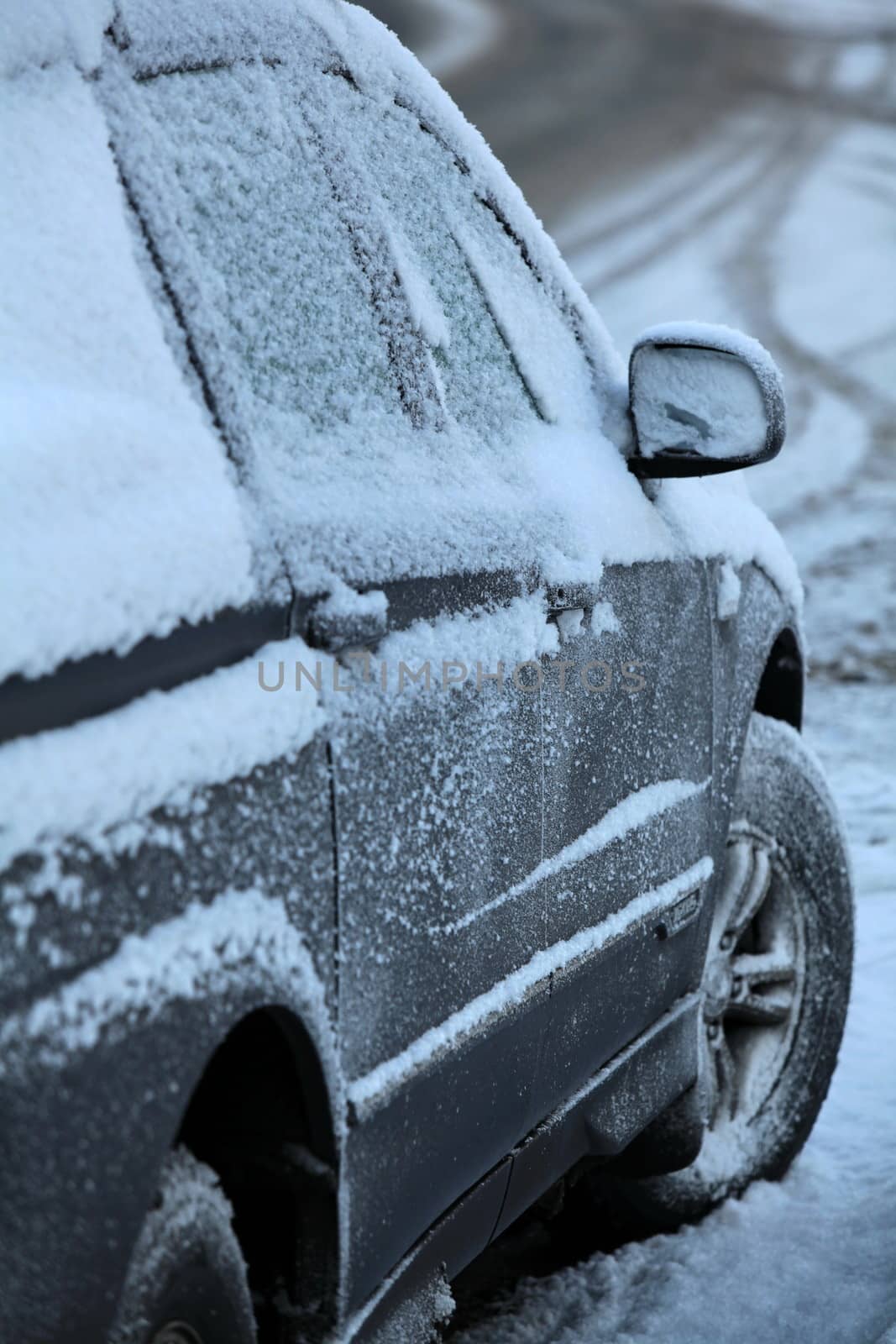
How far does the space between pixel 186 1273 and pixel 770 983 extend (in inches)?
81.7

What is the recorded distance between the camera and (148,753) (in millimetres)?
1463

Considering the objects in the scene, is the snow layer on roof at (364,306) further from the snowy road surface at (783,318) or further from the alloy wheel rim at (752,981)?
the snowy road surface at (783,318)

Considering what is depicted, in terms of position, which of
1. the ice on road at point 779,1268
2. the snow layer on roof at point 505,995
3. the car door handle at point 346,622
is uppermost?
the car door handle at point 346,622

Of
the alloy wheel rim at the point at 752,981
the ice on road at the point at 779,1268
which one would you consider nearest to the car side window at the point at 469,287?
the alloy wheel rim at the point at 752,981

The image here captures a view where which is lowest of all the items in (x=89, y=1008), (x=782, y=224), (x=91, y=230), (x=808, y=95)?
(x=89, y=1008)

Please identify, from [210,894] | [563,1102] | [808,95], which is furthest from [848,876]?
[808,95]

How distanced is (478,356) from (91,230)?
844mm

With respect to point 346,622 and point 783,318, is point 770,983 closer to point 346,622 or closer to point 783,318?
point 346,622

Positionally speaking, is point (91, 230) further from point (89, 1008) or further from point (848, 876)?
point (848, 876)

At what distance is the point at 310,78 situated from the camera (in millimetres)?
2309

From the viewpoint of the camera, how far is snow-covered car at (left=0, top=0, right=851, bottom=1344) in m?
1.41

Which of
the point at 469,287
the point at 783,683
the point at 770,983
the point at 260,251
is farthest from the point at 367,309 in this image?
the point at 770,983

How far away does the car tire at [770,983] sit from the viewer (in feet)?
10.8

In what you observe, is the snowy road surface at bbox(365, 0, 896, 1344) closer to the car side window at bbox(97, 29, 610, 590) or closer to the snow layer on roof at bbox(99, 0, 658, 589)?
the snow layer on roof at bbox(99, 0, 658, 589)
